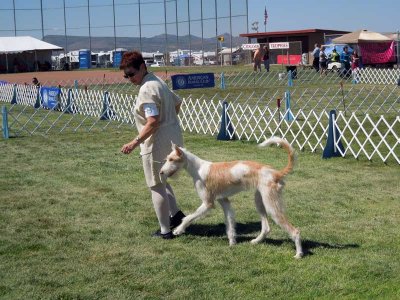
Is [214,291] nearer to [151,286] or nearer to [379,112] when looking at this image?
[151,286]

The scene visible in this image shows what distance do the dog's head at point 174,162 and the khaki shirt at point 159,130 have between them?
0.18 metres

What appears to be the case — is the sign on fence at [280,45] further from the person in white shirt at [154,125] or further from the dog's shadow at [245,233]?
the person in white shirt at [154,125]

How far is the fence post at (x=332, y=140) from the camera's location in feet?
36.7

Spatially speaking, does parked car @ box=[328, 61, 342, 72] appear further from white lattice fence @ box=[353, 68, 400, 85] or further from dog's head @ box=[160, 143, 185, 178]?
dog's head @ box=[160, 143, 185, 178]

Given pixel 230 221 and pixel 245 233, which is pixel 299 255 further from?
pixel 245 233

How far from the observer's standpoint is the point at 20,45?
5312 centimetres

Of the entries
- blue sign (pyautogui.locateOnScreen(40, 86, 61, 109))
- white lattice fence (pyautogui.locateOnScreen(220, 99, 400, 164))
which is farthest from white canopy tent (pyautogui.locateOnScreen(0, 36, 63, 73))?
white lattice fence (pyautogui.locateOnScreen(220, 99, 400, 164))

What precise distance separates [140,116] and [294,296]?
7.87ft

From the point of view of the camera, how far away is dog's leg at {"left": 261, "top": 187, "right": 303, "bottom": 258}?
564cm

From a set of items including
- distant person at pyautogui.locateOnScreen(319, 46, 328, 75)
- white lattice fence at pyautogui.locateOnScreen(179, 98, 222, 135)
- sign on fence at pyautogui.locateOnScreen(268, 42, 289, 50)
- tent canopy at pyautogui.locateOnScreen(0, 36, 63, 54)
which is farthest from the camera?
tent canopy at pyautogui.locateOnScreen(0, 36, 63, 54)

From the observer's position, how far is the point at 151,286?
504 centimetres

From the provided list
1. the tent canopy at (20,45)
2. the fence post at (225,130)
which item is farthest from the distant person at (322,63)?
the tent canopy at (20,45)

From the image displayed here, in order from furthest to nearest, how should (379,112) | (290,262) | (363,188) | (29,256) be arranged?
(379,112)
(363,188)
(29,256)
(290,262)

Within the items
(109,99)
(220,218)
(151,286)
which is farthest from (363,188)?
(109,99)
